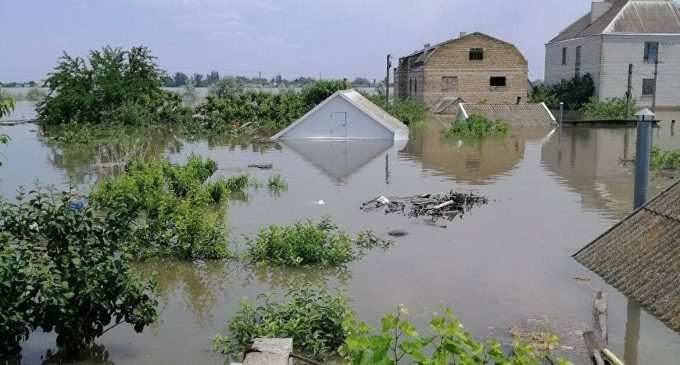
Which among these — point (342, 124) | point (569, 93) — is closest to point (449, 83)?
point (569, 93)

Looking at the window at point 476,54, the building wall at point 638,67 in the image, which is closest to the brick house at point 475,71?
the window at point 476,54

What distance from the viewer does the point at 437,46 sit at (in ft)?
164

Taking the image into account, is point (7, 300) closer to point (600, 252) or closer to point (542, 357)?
point (542, 357)

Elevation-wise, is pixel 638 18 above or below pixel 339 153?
above

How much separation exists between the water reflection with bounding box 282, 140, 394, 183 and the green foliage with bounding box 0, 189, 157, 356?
496 inches

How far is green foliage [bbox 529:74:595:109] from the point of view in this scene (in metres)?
48.3

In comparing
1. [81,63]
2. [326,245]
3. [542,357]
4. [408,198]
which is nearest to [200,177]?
[408,198]

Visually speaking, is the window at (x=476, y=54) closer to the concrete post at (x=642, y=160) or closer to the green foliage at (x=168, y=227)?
the concrete post at (x=642, y=160)

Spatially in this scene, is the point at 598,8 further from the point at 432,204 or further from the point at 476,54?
the point at 432,204

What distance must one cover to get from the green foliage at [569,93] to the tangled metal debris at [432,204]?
3471 cm

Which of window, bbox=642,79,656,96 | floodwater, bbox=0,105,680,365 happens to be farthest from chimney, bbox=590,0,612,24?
floodwater, bbox=0,105,680,365

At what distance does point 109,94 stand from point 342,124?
1431 centimetres

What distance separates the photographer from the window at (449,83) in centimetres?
5022

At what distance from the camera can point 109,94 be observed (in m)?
38.1
